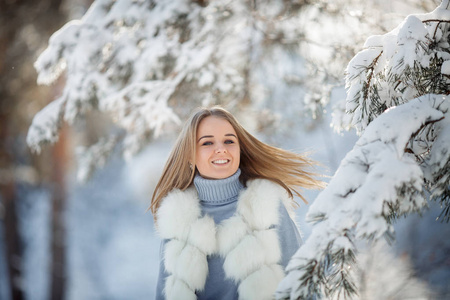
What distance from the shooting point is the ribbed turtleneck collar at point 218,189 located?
2175 mm

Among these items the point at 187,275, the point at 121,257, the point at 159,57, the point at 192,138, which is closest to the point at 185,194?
the point at 192,138

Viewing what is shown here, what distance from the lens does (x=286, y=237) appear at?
205 cm

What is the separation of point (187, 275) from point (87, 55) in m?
2.29

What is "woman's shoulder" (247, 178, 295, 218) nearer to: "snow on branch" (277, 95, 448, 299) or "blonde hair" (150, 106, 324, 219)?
"blonde hair" (150, 106, 324, 219)

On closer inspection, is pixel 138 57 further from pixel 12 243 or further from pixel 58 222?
pixel 12 243

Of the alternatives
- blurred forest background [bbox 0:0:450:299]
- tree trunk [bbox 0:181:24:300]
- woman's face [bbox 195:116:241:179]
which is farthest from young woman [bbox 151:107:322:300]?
tree trunk [bbox 0:181:24:300]

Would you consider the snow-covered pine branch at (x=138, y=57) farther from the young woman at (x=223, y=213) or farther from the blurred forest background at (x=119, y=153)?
the young woman at (x=223, y=213)

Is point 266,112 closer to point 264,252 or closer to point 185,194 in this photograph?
point 185,194

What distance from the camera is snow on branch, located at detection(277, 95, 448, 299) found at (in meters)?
Result: 1.13

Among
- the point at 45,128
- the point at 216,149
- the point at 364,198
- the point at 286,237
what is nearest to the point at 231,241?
the point at 286,237

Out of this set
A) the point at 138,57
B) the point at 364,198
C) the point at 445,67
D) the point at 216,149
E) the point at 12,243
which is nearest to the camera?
the point at 364,198

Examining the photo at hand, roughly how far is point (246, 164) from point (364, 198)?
4.28 ft

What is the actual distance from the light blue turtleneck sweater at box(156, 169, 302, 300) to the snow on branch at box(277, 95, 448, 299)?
2.52ft

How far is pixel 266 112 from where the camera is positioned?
158 inches
